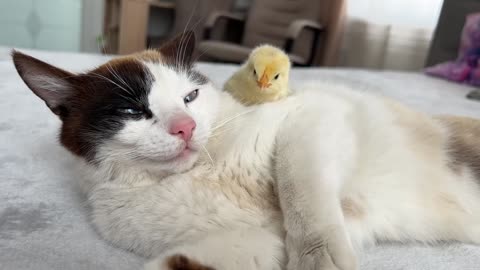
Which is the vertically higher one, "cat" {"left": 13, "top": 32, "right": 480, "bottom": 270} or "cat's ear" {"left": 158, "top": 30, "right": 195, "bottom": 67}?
"cat's ear" {"left": 158, "top": 30, "right": 195, "bottom": 67}

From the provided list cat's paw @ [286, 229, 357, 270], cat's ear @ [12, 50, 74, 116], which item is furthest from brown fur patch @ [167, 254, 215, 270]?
cat's ear @ [12, 50, 74, 116]

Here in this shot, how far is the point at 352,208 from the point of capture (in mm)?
770

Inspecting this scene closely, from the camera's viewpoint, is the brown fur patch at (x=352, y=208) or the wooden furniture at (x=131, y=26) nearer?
the brown fur patch at (x=352, y=208)

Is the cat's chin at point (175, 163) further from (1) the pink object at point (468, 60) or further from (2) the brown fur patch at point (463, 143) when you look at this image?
(1) the pink object at point (468, 60)

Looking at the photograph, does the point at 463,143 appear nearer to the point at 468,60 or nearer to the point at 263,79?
the point at 263,79

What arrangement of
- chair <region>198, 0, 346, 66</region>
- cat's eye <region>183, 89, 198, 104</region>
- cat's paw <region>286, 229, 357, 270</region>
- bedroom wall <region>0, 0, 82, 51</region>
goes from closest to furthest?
1. cat's paw <region>286, 229, 357, 270</region>
2. cat's eye <region>183, 89, 198, 104</region>
3. chair <region>198, 0, 346, 66</region>
4. bedroom wall <region>0, 0, 82, 51</region>

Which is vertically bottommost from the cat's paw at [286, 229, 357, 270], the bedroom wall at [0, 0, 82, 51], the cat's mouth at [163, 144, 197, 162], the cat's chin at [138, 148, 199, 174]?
the bedroom wall at [0, 0, 82, 51]

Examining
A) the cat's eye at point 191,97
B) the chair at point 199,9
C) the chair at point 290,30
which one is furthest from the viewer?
the chair at point 199,9

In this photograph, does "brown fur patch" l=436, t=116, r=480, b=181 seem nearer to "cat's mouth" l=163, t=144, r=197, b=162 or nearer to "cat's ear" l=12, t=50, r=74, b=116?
"cat's mouth" l=163, t=144, r=197, b=162

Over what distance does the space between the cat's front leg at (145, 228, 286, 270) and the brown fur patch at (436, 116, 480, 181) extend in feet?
1.46

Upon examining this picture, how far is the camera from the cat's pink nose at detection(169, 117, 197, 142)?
2.42 feet

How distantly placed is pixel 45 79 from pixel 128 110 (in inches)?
6.9

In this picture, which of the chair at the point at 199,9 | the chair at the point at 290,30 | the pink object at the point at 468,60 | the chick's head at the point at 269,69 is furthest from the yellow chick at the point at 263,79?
the chair at the point at 199,9

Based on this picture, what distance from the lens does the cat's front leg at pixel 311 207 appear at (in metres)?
0.63
